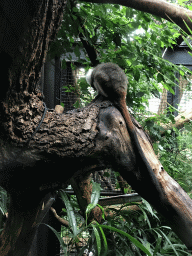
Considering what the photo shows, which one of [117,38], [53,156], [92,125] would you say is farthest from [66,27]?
[53,156]

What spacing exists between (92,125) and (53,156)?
0.70 ft

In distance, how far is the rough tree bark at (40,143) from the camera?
24.6 inches

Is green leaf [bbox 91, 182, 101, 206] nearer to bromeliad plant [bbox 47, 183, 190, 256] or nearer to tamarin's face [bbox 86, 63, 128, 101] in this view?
bromeliad plant [bbox 47, 183, 190, 256]

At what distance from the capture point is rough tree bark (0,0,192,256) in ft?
2.05

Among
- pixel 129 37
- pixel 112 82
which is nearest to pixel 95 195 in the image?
pixel 112 82

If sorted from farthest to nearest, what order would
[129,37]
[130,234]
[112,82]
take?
[130,234], [129,37], [112,82]

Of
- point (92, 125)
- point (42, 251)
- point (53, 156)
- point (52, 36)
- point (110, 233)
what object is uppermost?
point (52, 36)

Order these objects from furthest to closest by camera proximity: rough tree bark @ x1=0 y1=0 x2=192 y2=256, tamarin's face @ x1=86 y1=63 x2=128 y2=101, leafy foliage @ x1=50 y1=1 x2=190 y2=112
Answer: leafy foliage @ x1=50 y1=1 x2=190 y2=112 → tamarin's face @ x1=86 y1=63 x2=128 y2=101 → rough tree bark @ x1=0 y1=0 x2=192 y2=256

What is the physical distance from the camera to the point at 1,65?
0.65 metres

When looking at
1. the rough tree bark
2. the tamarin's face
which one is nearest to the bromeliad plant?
the rough tree bark

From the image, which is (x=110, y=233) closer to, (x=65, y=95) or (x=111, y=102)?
(x=111, y=102)

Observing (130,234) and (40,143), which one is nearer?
(40,143)

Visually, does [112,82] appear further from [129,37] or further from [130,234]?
[130,234]

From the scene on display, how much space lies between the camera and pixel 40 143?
79 cm
